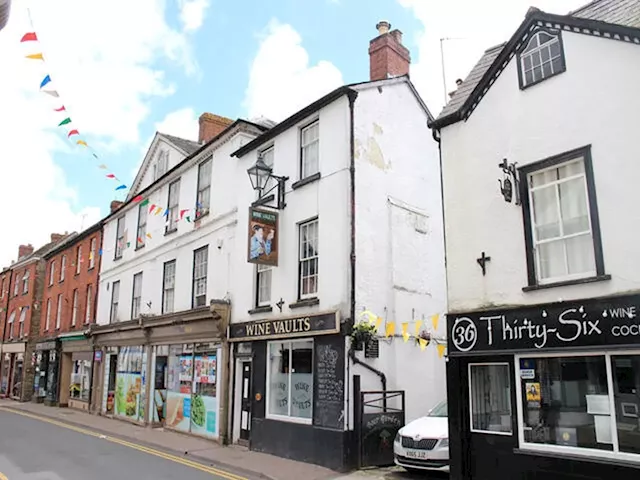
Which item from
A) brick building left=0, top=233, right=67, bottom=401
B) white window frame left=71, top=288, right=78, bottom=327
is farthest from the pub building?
brick building left=0, top=233, right=67, bottom=401

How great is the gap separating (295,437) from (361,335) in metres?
3.09

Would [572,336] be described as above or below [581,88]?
below

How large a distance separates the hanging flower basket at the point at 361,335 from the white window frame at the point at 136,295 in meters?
13.7

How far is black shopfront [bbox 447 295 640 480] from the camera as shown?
7.40 meters

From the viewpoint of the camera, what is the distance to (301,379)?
43.4ft

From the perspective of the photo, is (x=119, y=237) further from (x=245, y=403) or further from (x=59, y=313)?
(x=245, y=403)

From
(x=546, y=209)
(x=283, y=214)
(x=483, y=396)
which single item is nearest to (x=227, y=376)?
(x=283, y=214)

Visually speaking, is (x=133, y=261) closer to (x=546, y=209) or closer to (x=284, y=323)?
(x=284, y=323)

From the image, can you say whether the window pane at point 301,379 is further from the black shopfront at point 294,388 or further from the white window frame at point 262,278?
the white window frame at point 262,278

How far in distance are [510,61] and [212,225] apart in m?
11.1

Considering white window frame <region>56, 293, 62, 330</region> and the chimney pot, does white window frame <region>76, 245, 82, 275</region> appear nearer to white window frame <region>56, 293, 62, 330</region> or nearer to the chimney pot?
white window frame <region>56, 293, 62, 330</region>

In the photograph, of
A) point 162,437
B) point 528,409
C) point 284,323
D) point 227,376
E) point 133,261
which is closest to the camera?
point 528,409

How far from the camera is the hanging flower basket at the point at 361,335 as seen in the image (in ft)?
39.2

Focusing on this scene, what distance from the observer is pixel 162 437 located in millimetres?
17078
